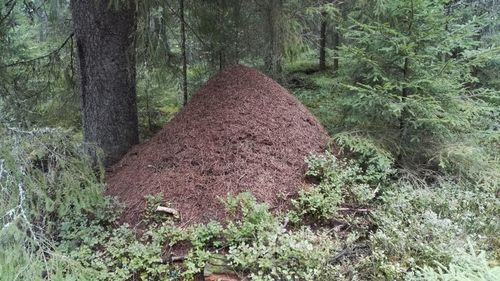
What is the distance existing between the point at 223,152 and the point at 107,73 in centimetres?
188

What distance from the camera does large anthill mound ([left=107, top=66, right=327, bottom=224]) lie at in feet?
13.1

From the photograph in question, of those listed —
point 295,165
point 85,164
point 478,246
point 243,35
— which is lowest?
point 478,246

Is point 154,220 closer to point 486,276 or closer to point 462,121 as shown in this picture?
point 486,276

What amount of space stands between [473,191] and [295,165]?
206 cm

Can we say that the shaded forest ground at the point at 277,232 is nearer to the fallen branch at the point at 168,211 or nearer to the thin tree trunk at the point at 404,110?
the fallen branch at the point at 168,211

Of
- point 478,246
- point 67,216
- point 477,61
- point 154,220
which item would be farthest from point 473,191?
point 67,216

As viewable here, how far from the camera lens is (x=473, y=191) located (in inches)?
173

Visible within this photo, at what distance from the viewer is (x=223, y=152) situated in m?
4.30

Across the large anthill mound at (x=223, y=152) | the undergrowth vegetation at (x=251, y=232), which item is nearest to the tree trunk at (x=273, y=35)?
the large anthill mound at (x=223, y=152)

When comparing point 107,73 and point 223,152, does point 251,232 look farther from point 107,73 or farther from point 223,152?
point 107,73

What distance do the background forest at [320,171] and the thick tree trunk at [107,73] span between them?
0.92 feet

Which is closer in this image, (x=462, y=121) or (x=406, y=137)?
Result: (x=462, y=121)

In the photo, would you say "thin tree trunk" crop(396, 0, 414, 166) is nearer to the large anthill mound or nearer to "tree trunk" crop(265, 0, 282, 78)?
the large anthill mound

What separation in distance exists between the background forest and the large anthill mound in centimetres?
23
